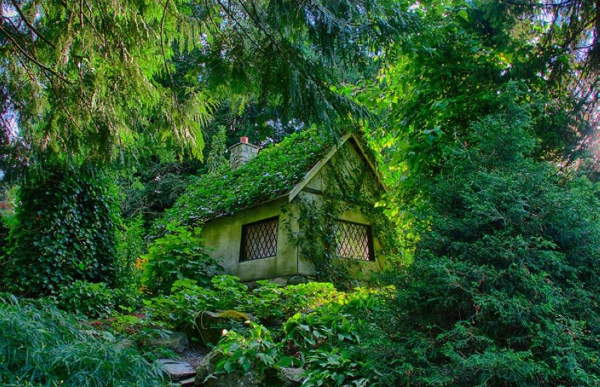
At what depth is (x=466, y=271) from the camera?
3064 mm

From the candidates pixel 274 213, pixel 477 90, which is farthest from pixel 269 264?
pixel 477 90

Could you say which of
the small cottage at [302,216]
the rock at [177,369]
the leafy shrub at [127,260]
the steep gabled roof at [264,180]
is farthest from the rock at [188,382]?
the steep gabled roof at [264,180]

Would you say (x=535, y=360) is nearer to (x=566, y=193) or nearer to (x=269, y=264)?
(x=566, y=193)

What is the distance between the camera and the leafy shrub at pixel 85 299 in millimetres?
6793

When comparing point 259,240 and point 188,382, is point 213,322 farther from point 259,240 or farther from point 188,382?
point 259,240

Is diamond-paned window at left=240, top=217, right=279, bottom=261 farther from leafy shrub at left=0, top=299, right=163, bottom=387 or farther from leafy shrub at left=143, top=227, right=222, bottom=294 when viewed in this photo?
leafy shrub at left=0, top=299, right=163, bottom=387

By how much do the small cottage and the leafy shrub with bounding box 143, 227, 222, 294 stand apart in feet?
3.58

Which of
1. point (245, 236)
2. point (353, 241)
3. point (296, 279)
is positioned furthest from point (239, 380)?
point (245, 236)

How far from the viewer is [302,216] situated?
960 cm

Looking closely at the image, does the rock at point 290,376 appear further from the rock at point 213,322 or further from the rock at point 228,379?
the rock at point 213,322

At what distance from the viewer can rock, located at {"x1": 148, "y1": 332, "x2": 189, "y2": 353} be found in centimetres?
487

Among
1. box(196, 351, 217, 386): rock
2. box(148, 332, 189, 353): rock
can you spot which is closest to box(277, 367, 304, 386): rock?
box(196, 351, 217, 386): rock

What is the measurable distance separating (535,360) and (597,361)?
1.15 feet

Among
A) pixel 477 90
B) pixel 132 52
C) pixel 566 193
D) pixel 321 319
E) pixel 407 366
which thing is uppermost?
pixel 477 90
